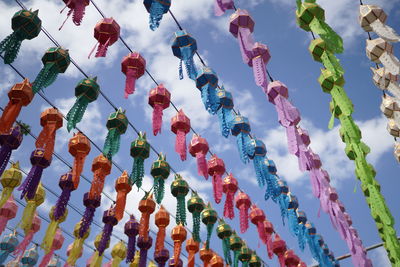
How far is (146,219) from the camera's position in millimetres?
6344

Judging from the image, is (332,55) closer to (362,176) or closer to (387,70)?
(387,70)

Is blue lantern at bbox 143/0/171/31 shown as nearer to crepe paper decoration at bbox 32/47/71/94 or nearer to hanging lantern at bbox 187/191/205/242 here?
crepe paper decoration at bbox 32/47/71/94

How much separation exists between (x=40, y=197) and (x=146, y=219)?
1.61 m

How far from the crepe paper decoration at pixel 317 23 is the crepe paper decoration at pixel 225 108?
56.9 inches

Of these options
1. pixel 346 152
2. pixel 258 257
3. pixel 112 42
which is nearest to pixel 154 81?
pixel 112 42

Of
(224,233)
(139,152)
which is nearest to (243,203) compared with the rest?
(224,233)

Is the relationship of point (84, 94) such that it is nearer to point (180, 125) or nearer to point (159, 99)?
point (159, 99)

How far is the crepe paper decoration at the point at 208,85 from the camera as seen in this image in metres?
5.38

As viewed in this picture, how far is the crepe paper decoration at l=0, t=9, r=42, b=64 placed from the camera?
4.36 m

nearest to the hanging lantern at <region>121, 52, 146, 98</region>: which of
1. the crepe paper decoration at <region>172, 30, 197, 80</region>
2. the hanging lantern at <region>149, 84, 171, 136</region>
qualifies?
the hanging lantern at <region>149, 84, 171, 136</region>

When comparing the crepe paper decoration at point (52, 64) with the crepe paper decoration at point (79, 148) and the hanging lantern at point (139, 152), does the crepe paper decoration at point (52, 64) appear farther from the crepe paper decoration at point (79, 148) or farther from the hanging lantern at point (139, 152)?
the hanging lantern at point (139, 152)

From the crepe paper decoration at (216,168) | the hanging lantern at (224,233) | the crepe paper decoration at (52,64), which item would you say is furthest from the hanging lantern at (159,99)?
the hanging lantern at (224,233)

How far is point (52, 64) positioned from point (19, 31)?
1.63 feet

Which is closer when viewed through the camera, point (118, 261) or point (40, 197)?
point (40, 197)
